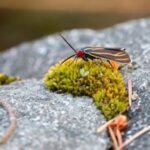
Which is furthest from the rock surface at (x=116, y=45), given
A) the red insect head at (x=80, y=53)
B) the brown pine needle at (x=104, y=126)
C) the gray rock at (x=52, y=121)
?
the red insect head at (x=80, y=53)

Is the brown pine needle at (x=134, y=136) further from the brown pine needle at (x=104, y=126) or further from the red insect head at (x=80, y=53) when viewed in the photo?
the red insect head at (x=80, y=53)

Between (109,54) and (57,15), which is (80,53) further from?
(57,15)

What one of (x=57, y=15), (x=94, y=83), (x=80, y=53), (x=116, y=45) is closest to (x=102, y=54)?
(x=80, y=53)

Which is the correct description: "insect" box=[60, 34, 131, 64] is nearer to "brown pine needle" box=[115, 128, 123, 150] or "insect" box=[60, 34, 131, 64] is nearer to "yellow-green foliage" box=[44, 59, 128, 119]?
"yellow-green foliage" box=[44, 59, 128, 119]

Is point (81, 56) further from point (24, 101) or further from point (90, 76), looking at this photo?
point (24, 101)

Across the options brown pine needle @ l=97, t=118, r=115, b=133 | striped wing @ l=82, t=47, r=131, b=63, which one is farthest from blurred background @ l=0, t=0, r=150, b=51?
brown pine needle @ l=97, t=118, r=115, b=133
